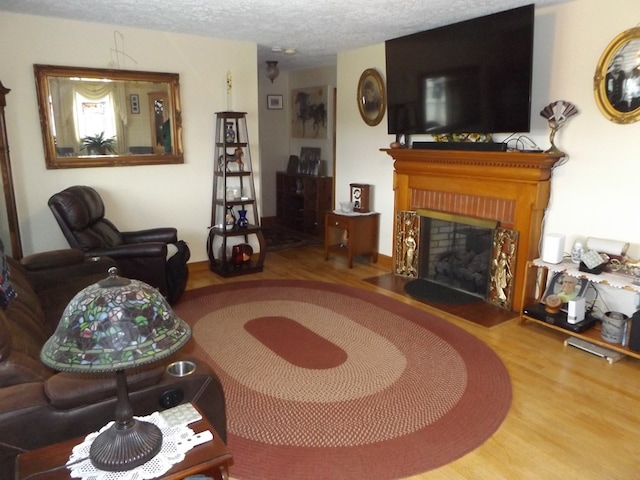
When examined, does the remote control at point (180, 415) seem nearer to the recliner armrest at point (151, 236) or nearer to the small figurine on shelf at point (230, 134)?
the recliner armrest at point (151, 236)

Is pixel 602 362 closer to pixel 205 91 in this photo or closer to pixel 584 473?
pixel 584 473

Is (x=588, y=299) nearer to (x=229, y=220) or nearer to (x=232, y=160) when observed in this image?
(x=229, y=220)

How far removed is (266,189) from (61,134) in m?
3.63

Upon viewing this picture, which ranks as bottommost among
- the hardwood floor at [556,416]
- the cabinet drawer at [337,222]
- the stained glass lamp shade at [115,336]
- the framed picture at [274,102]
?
the hardwood floor at [556,416]

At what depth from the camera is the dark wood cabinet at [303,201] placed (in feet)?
21.6

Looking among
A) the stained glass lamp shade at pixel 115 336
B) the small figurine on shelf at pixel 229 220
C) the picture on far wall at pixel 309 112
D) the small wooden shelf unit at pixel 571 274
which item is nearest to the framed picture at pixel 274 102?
the picture on far wall at pixel 309 112

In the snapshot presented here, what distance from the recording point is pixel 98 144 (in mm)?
4352

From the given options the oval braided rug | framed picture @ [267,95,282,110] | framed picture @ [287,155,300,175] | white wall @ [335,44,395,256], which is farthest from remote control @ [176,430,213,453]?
framed picture @ [267,95,282,110]

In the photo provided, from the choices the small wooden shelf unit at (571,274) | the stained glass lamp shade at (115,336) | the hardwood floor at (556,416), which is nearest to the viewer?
the stained glass lamp shade at (115,336)

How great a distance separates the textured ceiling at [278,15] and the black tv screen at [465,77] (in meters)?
0.14

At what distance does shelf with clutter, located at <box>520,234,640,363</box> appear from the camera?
3.03 metres

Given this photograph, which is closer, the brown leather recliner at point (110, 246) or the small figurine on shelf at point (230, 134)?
the brown leather recliner at point (110, 246)

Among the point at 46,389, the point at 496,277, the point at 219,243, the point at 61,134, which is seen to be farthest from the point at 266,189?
the point at 46,389

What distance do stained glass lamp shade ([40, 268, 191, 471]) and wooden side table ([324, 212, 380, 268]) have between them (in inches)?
154
